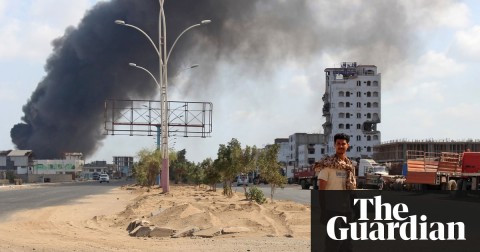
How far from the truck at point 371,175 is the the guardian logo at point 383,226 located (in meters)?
38.1

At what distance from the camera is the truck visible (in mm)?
49938

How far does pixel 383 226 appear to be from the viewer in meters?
8.38

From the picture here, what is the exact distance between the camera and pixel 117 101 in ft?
210

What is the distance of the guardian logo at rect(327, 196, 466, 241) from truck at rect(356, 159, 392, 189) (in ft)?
125

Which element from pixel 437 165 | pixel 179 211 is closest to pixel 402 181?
pixel 437 165

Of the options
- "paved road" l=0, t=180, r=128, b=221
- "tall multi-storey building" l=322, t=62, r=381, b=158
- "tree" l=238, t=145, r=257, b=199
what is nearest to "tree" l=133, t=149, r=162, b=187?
"paved road" l=0, t=180, r=128, b=221

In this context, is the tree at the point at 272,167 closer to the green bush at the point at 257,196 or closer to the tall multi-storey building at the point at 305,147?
the green bush at the point at 257,196

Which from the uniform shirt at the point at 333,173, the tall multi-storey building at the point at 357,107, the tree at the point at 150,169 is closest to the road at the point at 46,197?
the tree at the point at 150,169

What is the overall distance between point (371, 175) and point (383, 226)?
45.1 m

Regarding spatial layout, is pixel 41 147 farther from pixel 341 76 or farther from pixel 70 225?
pixel 70 225

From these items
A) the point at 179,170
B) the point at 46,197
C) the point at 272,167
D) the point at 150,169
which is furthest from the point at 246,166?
the point at 179,170

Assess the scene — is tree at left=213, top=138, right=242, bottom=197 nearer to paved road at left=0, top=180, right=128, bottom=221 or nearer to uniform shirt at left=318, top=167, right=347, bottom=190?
paved road at left=0, top=180, right=128, bottom=221

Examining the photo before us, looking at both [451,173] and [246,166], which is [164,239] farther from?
[246,166]

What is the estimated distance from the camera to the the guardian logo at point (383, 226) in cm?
834
